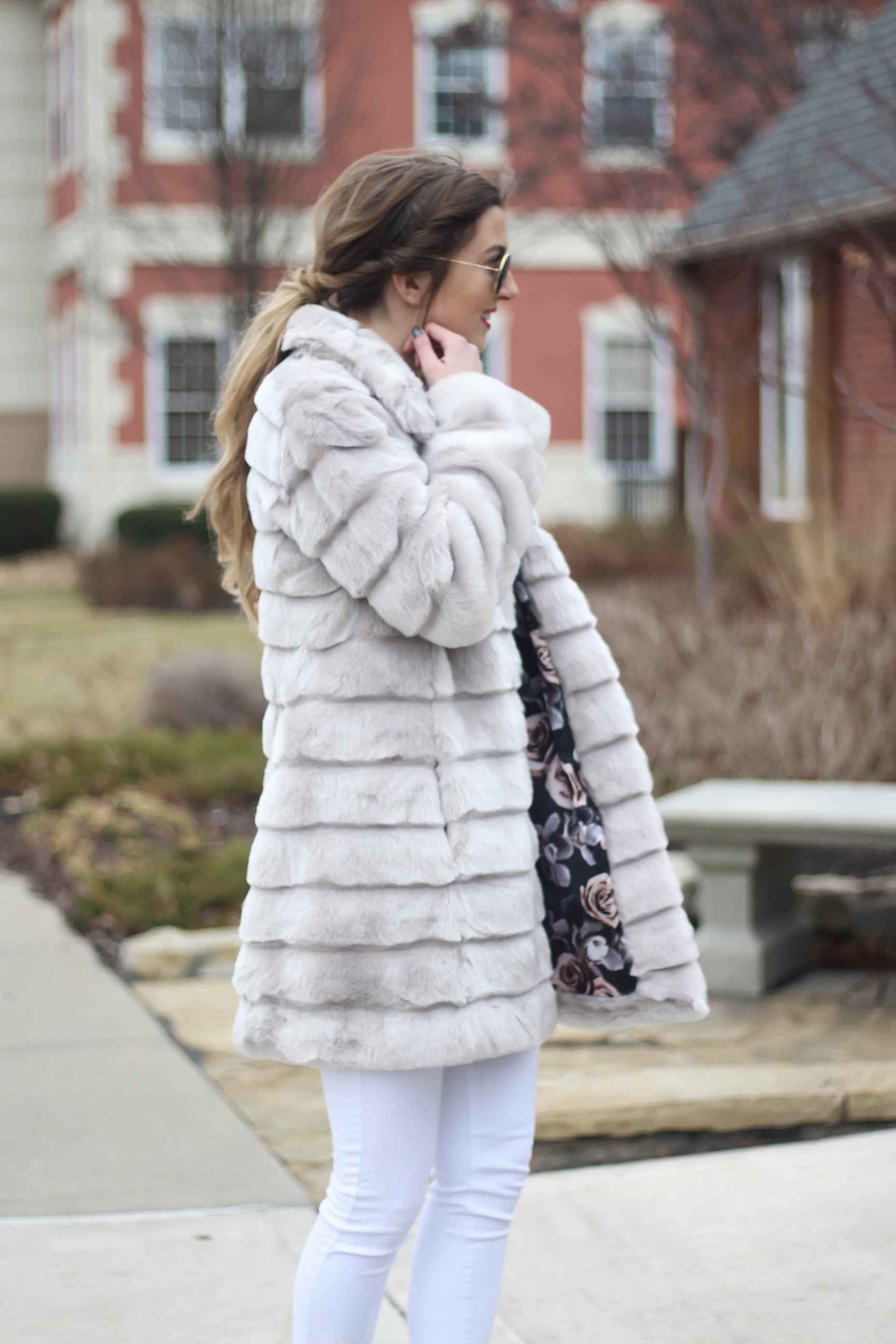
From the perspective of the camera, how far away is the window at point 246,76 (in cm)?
1225

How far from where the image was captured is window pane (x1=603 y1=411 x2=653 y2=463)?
2302cm

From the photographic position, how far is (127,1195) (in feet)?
11.3

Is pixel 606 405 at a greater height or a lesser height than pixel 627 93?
lesser

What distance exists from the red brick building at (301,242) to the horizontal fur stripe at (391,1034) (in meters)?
12.3

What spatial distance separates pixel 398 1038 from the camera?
2.12m

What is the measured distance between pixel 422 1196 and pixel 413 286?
4.09 ft

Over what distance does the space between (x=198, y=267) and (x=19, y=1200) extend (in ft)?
40.5

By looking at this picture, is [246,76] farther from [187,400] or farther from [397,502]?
[397,502]

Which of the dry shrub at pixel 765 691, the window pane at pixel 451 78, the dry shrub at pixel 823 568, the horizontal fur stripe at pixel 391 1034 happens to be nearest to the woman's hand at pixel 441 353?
the horizontal fur stripe at pixel 391 1034

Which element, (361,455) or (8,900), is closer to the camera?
(361,455)

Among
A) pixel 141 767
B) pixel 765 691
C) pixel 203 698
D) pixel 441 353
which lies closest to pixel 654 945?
pixel 441 353

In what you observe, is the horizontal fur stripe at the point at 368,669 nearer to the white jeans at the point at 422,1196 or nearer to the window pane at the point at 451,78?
the white jeans at the point at 422,1196

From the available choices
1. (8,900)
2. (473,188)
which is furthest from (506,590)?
(8,900)

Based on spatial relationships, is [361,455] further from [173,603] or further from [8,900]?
[173,603]
